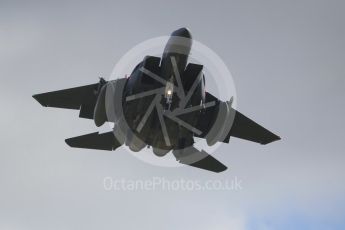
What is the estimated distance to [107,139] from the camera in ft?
102

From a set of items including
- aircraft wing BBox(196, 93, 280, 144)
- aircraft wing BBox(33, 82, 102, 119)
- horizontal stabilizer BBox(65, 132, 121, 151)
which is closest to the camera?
aircraft wing BBox(196, 93, 280, 144)

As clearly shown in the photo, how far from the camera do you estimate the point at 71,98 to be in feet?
98.6

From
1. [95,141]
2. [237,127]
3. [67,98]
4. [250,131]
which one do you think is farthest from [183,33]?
[95,141]

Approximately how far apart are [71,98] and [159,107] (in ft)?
19.5

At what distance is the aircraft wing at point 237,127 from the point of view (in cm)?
2916

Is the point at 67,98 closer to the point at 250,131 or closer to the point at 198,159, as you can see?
the point at 198,159

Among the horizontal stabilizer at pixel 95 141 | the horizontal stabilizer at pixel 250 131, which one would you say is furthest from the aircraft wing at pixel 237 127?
the horizontal stabilizer at pixel 95 141

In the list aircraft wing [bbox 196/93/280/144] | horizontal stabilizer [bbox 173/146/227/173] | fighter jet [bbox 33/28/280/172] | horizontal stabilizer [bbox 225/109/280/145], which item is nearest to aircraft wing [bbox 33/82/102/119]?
fighter jet [bbox 33/28/280/172]

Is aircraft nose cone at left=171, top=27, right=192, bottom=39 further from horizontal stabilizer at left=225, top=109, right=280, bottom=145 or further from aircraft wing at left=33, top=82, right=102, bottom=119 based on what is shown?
horizontal stabilizer at left=225, top=109, right=280, bottom=145

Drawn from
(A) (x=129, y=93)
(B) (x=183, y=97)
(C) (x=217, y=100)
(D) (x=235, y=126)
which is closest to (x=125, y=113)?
(A) (x=129, y=93)

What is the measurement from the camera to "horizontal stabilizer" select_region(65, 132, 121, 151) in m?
30.9

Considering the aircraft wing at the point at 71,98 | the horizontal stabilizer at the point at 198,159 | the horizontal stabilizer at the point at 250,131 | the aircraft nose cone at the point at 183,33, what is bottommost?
the horizontal stabilizer at the point at 198,159

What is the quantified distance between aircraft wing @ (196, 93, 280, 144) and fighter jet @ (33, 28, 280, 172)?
0.18 feet

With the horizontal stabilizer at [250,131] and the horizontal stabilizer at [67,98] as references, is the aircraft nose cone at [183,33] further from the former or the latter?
the horizontal stabilizer at [250,131]
